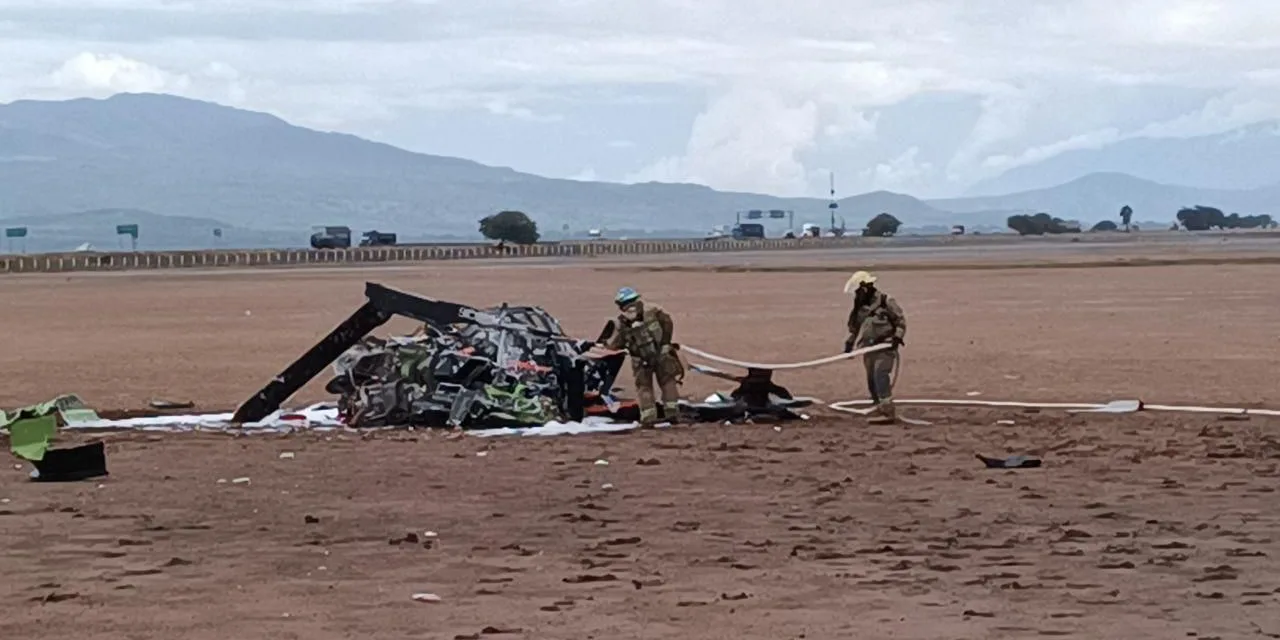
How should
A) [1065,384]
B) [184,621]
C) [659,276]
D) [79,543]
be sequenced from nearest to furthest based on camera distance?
[184,621] < [79,543] < [1065,384] < [659,276]

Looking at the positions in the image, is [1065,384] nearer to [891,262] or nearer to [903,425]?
[903,425]

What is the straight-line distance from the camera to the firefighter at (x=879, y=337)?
19.8 metres

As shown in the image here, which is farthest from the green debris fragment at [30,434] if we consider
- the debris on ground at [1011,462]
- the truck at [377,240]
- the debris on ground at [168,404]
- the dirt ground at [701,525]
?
the truck at [377,240]

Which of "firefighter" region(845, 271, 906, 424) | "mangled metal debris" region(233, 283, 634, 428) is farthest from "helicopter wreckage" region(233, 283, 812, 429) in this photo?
"firefighter" region(845, 271, 906, 424)

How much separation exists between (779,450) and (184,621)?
27.2 ft

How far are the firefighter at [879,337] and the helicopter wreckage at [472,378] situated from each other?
3.05 feet

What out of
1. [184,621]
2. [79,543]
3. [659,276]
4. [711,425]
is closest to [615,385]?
[711,425]

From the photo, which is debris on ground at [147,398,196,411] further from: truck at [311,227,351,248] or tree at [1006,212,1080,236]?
tree at [1006,212,1080,236]

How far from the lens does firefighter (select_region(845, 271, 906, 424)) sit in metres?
19.8

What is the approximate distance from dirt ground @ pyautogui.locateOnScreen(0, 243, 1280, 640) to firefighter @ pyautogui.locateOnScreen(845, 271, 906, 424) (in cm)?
44

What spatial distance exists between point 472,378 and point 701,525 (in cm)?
704

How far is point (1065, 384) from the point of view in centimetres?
2405

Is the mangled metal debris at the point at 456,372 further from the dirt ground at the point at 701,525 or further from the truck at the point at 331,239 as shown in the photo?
the truck at the point at 331,239

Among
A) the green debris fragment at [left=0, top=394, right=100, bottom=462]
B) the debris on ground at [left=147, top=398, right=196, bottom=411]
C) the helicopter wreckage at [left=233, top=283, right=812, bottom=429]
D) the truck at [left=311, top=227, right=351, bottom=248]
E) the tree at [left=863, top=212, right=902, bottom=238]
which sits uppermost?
the helicopter wreckage at [left=233, top=283, right=812, bottom=429]
